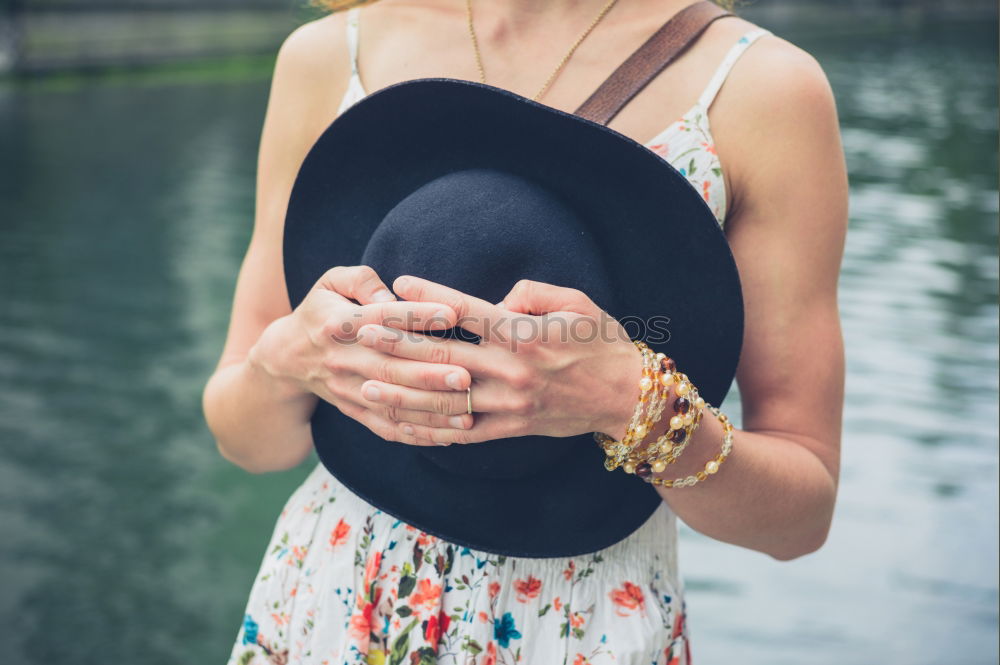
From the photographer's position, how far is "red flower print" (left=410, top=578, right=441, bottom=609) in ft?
3.44

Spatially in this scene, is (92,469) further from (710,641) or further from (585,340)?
(585,340)

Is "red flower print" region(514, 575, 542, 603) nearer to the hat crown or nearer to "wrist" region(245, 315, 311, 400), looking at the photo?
the hat crown

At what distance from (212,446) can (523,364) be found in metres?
3.42

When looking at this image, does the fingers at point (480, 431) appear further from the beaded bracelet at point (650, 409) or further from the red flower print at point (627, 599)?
the red flower print at point (627, 599)

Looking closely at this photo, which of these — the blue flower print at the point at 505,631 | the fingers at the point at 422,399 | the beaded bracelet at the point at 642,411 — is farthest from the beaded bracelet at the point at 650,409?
the blue flower print at the point at 505,631

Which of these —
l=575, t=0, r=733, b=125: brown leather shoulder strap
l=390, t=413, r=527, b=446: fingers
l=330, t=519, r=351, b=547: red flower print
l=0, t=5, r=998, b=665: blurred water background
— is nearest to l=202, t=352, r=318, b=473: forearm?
l=330, t=519, r=351, b=547: red flower print

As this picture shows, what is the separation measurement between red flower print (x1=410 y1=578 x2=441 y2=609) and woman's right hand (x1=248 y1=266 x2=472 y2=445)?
0.22 m

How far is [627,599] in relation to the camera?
108 cm

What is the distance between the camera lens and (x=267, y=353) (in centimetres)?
101

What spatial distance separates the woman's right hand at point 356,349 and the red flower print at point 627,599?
320mm

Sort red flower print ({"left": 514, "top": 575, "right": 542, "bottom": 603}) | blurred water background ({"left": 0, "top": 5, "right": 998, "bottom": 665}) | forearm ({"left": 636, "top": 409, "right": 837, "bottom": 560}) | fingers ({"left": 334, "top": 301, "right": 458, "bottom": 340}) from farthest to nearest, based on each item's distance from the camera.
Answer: blurred water background ({"left": 0, "top": 5, "right": 998, "bottom": 665})
red flower print ({"left": 514, "top": 575, "right": 542, "bottom": 603})
forearm ({"left": 636, "top": 409, "right": 837, "bottom": 560})
fingers ({"left": 334, "top": 301, "right": 458, "bottom": 340})

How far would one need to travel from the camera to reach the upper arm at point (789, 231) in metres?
1.02

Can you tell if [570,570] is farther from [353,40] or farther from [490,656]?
[353,40]

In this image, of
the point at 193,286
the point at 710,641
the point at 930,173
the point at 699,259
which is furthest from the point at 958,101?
the point at 699,259
